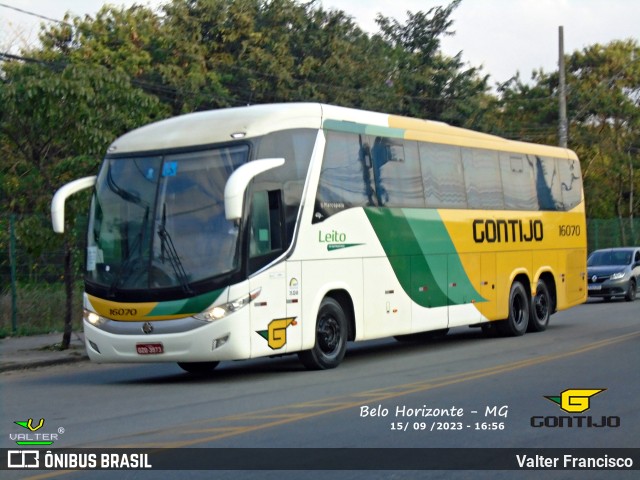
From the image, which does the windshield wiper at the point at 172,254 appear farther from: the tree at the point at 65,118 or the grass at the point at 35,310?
the grass at the point at 35,310

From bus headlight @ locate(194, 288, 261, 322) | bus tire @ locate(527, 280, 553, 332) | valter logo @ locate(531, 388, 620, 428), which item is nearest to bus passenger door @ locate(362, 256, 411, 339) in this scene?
bus headlight @ locate(194, 288, 261, 322)

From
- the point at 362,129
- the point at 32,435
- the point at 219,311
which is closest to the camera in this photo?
the point at 32,435

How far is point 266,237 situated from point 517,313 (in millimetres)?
8396

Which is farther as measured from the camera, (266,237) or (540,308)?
(540,308)

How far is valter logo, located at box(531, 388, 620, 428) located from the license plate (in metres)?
4.99

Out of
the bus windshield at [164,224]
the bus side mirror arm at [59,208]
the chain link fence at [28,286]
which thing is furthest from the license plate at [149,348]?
the chain link fence at [28,286]

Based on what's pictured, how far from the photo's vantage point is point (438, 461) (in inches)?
335

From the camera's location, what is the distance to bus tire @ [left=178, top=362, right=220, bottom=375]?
15766 millimetres

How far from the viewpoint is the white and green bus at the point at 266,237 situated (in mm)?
13672

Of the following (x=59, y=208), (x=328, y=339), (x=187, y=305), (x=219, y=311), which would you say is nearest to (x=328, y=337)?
(x=328, y=339)

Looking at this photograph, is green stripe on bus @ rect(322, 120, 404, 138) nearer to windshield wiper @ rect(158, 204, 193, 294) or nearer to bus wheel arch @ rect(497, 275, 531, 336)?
windshield wiper @ rect(158, 204, 193, 294)

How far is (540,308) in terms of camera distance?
21812 mm

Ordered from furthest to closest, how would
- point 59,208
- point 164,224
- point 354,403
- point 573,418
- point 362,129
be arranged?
point 362,129, point 59,208, point 164,224, point 354,403, point 573,418

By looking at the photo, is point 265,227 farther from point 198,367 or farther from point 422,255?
point 422,255
